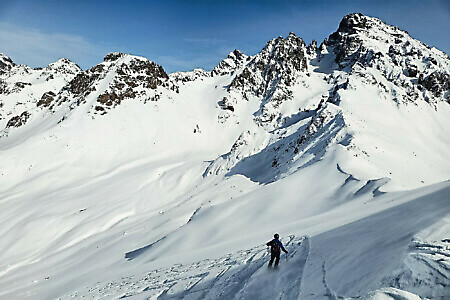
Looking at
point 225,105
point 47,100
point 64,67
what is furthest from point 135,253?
point 64,67

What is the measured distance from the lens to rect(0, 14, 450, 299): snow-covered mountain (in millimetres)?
7793

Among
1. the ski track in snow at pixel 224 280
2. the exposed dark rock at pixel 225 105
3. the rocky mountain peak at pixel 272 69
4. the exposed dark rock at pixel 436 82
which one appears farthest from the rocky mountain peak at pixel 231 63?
the ski track in snow at pixel 224 280

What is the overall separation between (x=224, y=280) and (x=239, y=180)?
2201cm

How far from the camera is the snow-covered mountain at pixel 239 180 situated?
7.79m

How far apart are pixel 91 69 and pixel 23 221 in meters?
47.5

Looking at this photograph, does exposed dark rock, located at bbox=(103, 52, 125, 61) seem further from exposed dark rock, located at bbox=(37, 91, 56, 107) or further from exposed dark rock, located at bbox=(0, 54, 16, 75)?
exposed dark rock, located at bbox=(0, 54, 16, 75)

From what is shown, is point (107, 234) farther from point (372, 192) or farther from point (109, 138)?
point (109, 138)

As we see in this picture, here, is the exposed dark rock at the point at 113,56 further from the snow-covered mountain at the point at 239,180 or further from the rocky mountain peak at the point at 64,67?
the rocky mountain peak at the point at 64,67

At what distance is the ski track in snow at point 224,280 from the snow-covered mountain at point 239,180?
0.25ft

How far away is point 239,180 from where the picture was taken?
3066cm

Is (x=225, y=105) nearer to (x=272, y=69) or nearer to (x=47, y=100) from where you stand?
(x=272, y=69)

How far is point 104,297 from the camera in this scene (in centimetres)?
1060

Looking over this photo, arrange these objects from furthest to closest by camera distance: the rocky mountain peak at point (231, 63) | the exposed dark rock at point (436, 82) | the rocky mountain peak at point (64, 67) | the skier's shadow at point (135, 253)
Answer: the rocky mountain peak at point (64, 67)
the rocky mountain peak at point (231, 63)
the exposed dark rock at point (436, 82)
the skier's shadow at point (135, 253)

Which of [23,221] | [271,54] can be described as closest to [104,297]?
[23,221]
